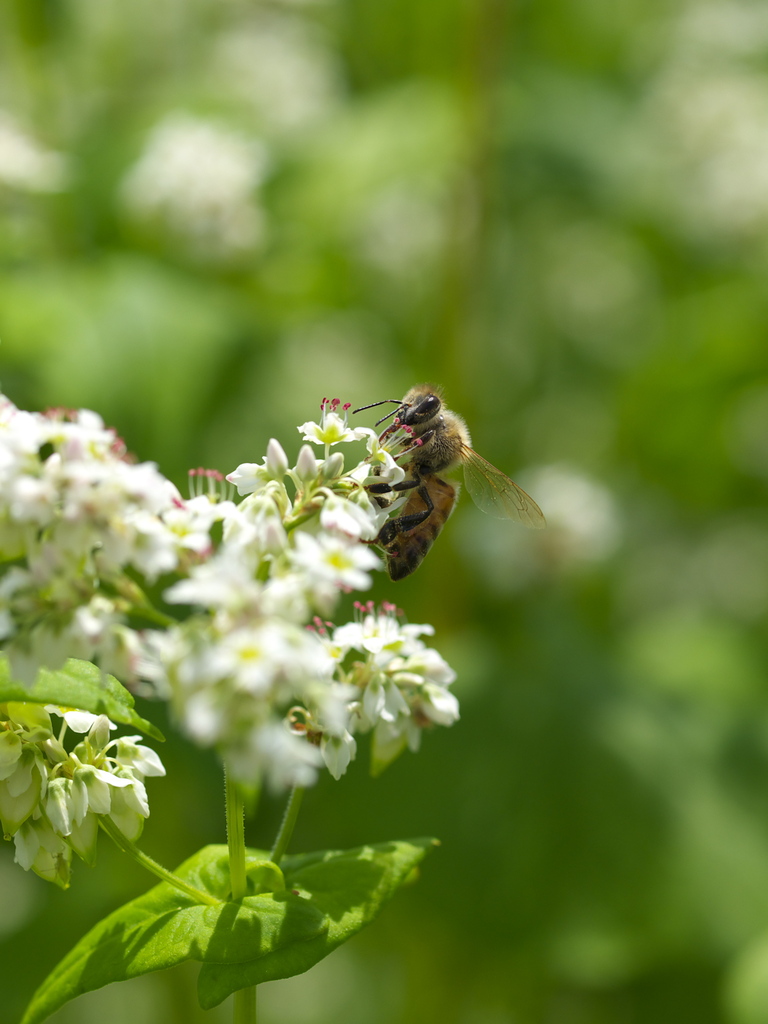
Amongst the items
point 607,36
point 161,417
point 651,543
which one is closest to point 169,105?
point 161,417

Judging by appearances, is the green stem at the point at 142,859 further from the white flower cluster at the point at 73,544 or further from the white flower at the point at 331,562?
the white flower at the point at 331,562

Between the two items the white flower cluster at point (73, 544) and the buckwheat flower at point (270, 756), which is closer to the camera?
the buckwheat flower at point (270, 756)

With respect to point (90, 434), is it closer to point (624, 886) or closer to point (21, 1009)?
point (624, 886)

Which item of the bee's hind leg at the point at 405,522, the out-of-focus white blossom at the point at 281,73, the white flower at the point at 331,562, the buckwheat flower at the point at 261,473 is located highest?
the out-of-focus white blossom at the point at 281,73

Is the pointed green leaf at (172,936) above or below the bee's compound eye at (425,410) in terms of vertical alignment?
below

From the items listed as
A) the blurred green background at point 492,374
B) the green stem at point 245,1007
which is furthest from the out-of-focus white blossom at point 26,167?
the green stem at point 245,1007

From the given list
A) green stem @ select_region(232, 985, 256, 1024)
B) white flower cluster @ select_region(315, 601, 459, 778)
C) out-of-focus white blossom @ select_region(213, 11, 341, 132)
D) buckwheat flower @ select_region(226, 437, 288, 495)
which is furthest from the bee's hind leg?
out-of-focus white blossom @ select_region(213, 11, 341, 132)
